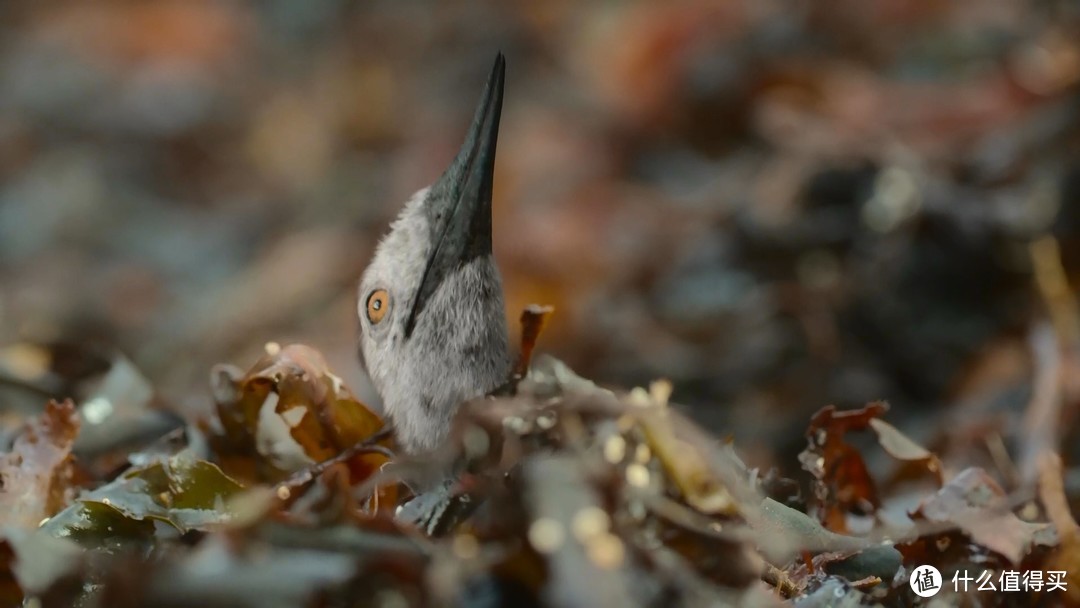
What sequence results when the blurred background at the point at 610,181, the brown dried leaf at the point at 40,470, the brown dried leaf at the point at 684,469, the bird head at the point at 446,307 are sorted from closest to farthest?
the brown dried leaf at the point at 684,469, the brown dried leaf at the point at 40,470, the bird head at the point at 446,307, the blurred background at the point at 610,181

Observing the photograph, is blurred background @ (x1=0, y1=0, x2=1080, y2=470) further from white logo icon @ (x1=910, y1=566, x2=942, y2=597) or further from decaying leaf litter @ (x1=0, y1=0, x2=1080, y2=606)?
white logo icon @ (x1=910, y1=566, x2=942, y2=597)

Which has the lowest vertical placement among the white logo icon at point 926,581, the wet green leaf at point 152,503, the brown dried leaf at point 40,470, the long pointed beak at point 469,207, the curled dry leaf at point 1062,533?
the curled dry leaf at point 1062,533

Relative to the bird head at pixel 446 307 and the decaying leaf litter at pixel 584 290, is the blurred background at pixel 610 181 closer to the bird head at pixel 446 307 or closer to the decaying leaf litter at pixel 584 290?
the decaying leaf litter at pixel 584 290

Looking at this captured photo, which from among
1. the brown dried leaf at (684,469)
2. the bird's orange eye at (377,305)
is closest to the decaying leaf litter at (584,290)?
the brown dried leaf at (684,469)

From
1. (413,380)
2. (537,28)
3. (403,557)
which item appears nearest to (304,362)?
(413,380)

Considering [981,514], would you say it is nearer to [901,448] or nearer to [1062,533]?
[1062,533]

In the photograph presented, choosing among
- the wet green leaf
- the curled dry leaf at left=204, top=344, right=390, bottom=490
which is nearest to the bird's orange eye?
the curled dry leaf at left=204, top=344, right=390, bottom=490
